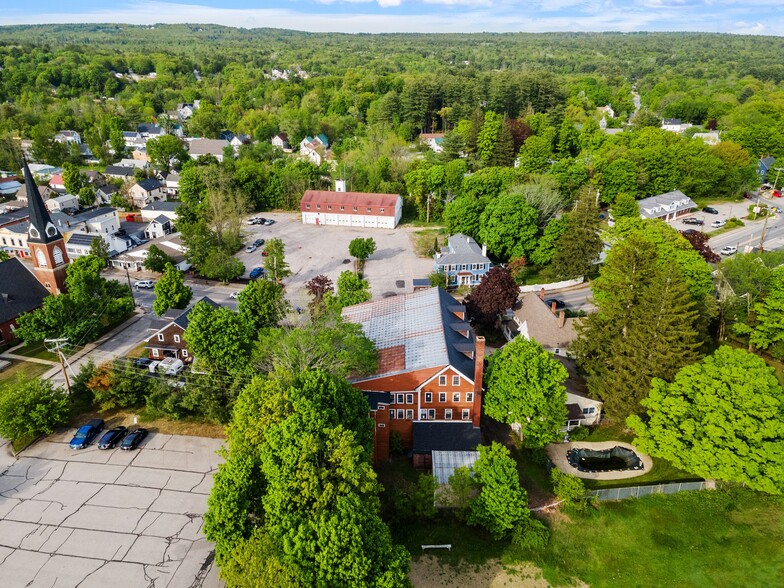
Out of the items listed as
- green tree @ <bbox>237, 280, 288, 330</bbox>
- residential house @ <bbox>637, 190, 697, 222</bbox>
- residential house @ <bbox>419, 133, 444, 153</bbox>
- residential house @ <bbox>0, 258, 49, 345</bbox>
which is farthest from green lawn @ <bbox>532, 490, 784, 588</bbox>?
residential house @ <bbox>419, 133, 444, 153</bbox>

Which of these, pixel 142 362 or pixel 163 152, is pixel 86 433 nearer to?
pixel 142 362

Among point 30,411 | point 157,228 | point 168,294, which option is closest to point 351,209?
point 157,228

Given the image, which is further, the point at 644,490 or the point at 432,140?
the point at 432,140

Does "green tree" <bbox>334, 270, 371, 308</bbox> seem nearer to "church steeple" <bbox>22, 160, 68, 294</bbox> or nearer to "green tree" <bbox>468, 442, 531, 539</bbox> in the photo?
"green tree" <bbox>468, 442, 531, 539</bbox>

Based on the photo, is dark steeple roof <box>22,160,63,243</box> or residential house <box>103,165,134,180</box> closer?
dark steeple roof <box>22,160,63,243</box>

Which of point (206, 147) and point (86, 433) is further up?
point (206, 147)

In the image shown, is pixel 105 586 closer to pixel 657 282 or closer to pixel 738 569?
pixel 738 569
